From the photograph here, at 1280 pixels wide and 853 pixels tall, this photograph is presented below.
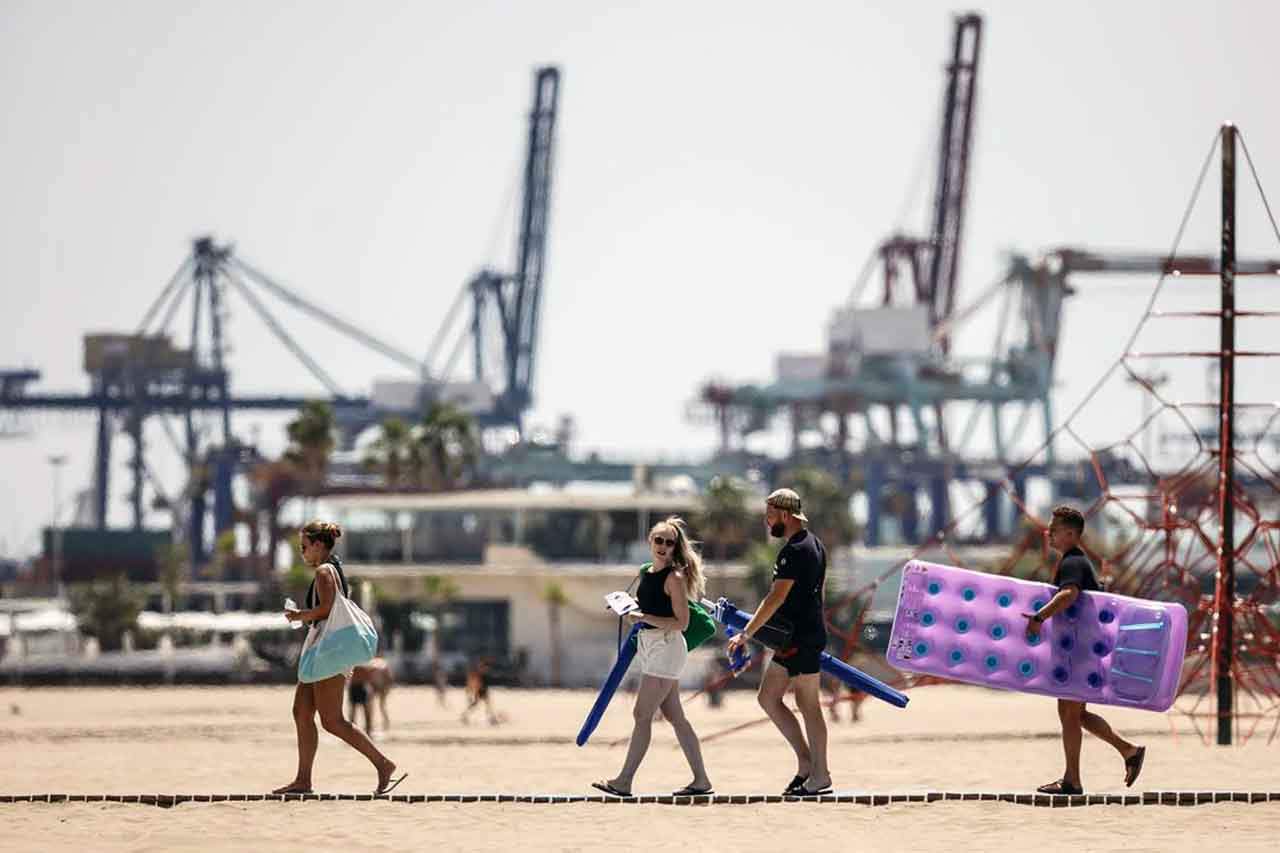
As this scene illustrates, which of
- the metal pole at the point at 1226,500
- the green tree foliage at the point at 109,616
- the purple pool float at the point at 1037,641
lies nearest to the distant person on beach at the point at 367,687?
the metal pole at the point at 1226,500

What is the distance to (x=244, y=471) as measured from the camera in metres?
133

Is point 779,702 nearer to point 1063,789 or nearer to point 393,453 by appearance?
point 1063,789

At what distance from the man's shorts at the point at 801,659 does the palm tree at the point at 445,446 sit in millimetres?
83775

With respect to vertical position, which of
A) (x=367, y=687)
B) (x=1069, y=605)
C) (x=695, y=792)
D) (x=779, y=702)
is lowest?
(x=367, y=687)

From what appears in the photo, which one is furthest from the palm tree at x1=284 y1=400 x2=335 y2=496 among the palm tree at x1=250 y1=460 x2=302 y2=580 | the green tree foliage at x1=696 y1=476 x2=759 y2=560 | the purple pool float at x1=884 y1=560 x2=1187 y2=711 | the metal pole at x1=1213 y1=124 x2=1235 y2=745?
the purple pool float at x1=884 y1=560 x2=1187 y2=711

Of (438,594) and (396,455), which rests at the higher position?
(396,455)

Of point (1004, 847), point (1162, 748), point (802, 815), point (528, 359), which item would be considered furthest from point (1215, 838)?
point (528, 359)

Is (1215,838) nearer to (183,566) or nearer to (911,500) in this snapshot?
(183,566)

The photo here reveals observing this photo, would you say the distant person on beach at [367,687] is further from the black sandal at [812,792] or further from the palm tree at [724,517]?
the palm tree at [724,517]

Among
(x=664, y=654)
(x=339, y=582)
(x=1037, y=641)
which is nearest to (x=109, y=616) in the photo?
(x=339, y=582)

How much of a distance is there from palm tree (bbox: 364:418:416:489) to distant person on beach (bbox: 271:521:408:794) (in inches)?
3278

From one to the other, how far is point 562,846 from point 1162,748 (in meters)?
9.23

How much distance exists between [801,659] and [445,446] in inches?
3370

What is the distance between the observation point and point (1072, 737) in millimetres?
12258
